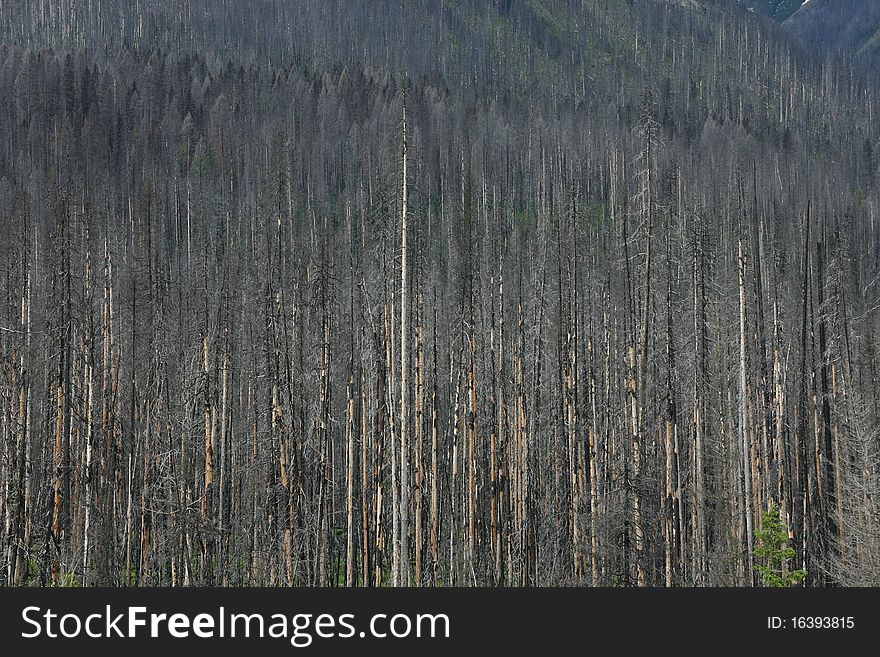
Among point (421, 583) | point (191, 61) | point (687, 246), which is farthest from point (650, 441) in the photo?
point (191, 61)

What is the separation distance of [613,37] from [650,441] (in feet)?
459

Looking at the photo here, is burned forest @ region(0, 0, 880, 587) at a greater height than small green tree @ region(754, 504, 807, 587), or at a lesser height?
greater

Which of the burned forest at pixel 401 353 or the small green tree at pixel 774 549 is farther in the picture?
the burned forest at pixel 401 353

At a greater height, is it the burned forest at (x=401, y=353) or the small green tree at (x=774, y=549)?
the burned forest at (x=401, y=353)

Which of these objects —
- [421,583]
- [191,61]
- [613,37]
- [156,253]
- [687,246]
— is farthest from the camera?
[613,37]

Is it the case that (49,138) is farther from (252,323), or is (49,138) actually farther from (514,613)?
(514,613)

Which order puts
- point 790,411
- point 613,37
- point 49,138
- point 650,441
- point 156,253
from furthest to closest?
1. point 613,37
2. point 49,138
3. point 156,253
4. point 790,411
5. point 650,441

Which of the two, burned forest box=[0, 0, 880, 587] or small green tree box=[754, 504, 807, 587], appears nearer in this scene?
small green tree box=[754, 504, 807, 587]

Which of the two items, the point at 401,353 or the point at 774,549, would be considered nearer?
the point at 774,549

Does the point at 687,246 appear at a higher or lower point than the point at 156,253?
lower

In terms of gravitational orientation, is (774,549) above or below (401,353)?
below

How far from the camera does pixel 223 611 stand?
9.96m

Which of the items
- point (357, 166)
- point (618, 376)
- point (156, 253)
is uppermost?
point (357, 166)

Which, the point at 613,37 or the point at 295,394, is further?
the point at 613,37
